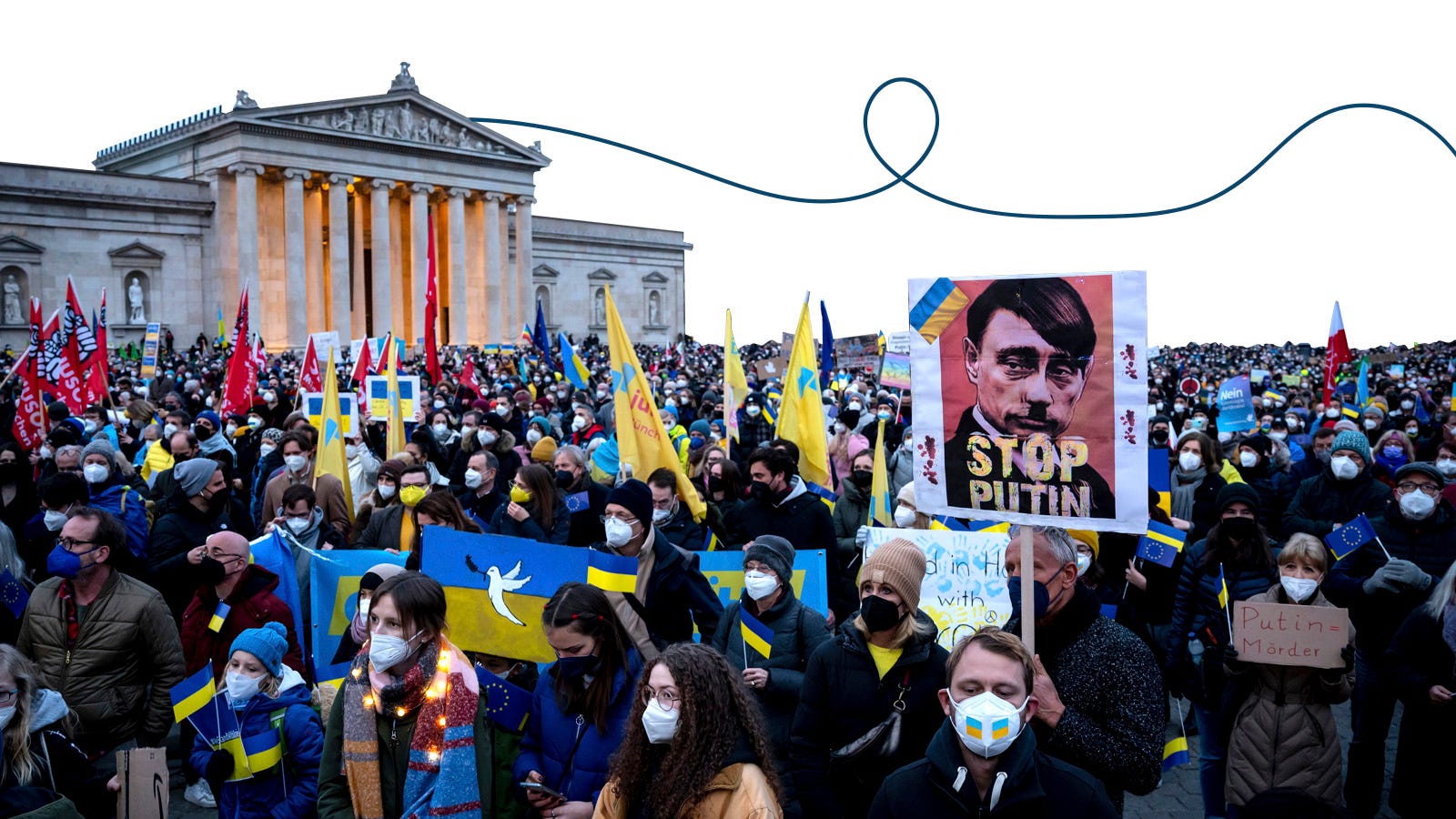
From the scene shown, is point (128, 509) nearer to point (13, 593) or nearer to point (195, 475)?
point (195, 475)

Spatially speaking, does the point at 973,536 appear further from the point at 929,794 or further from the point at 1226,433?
the point at 1226,433

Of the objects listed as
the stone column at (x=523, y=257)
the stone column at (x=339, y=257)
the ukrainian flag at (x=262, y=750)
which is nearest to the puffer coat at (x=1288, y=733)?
the ukrainian flag at (x=262, y=750)

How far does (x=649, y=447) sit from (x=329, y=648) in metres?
2.99

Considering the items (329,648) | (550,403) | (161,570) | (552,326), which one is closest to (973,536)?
(329,648)

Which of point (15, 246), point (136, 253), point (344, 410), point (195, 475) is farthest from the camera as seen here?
point (136, 253)

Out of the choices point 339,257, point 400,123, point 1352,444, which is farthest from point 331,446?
point 400,123

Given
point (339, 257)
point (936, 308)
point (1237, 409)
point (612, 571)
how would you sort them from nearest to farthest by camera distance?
point (936, 308) → point (612, 571) → point (1237, 409) → point (339, 257)

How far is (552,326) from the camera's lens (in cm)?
6769

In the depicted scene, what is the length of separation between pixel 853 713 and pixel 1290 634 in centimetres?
229

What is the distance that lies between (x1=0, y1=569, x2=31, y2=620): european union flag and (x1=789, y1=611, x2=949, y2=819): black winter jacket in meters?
4.44

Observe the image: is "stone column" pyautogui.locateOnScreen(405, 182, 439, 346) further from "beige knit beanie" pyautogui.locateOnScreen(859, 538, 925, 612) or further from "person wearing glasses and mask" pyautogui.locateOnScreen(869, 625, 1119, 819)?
"person wearing glasses and mask" pyautogui.locateOnScreen(869, 625, 1119, 819)

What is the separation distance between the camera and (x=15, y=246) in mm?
46844

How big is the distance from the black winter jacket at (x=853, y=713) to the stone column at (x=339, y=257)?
179ft

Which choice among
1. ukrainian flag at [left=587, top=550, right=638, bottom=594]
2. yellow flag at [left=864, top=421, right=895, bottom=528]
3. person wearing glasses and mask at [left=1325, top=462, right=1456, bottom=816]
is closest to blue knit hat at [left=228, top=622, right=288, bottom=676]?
ukrainian flag at [left=587, top=550, right=638, bottom=594]
